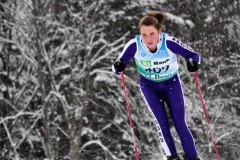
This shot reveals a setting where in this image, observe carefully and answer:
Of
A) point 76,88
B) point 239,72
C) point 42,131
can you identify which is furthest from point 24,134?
point 239,72

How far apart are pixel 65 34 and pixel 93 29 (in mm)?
1107

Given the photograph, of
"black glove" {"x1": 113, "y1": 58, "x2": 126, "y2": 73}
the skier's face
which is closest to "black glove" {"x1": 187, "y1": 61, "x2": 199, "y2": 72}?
the skier's face

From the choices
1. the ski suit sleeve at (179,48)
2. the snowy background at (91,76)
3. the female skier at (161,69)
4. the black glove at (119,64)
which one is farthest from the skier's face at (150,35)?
the snowy background at (91,76)

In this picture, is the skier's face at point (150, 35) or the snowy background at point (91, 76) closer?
the skier's face at point (150, 35)

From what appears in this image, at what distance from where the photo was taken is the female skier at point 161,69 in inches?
197

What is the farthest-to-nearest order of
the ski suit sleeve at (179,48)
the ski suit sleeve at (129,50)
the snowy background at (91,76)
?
the snowy background at (91,76) < the ski suit sleeve at (129,50) < the ski suit sleeve at (179,48)

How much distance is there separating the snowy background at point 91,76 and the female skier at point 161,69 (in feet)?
40.3

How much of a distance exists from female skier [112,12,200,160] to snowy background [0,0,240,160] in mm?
12273

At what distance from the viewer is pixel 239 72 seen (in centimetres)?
1841

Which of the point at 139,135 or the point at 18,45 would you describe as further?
the point at 139,135

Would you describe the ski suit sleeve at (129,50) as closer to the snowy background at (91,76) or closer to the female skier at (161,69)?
the female skier at (161,69)

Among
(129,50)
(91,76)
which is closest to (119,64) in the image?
(129,50)

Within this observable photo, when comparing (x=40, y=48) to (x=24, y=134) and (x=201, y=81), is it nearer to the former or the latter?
(x=24, y=134)

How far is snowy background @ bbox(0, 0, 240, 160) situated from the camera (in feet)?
58.4
